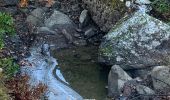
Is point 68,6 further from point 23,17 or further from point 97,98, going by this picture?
point 97,98

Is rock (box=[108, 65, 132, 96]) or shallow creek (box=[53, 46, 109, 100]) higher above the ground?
rock (box=[108, 65, 132, 96])

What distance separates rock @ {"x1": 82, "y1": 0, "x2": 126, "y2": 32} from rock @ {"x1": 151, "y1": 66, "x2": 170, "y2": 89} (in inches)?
105

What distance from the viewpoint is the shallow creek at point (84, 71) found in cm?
944

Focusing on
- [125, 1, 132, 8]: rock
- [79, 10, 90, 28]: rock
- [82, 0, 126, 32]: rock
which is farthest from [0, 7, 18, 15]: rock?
[125, 1, 132, 8]: rock

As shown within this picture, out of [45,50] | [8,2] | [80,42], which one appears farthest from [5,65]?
[8,2]

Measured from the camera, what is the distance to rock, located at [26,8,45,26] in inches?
474

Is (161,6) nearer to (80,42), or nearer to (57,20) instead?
(80,42)

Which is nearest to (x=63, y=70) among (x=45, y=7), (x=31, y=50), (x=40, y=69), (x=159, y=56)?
(x=40, y=69)

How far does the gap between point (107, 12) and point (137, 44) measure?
1825 mm

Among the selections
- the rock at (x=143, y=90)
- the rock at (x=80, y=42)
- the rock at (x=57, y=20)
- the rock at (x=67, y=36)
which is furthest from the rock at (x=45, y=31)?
the rock at (x=143, y=90)

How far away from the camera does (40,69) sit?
33.5ft

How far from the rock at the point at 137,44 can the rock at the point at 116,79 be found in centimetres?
55

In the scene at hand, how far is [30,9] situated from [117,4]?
2.78m

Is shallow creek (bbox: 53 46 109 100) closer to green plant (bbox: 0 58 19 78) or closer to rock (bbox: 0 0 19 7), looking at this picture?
green plant (bbox: 0 58 19 78)
